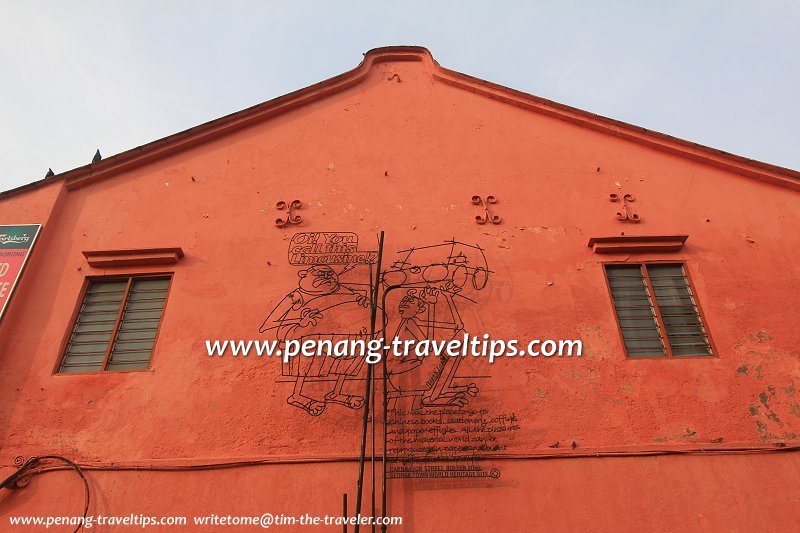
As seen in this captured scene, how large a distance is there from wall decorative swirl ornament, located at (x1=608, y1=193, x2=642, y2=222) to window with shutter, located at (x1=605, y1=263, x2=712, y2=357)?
77cm

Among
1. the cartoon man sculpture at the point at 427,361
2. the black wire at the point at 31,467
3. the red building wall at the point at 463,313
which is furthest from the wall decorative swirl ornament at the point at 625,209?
the black wire at the point at 31,467

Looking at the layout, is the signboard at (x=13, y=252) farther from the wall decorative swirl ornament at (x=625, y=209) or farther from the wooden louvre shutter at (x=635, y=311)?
the wall decorative swirl ornament at (x=625, y=209)

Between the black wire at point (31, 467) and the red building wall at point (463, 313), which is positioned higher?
the red building wall at point (463, 313)

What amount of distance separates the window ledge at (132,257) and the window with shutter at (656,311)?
5.82 m

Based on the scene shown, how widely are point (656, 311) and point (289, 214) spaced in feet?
16.6

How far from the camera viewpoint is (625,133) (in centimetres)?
881

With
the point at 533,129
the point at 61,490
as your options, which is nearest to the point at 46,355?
the point at 61,490

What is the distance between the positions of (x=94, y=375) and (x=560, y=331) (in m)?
5.57

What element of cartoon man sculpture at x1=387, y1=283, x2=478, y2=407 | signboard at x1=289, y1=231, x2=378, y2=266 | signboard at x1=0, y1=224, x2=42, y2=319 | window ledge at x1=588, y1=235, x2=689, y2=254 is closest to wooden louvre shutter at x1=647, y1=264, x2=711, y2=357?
window ledge at x1=588, y1=235, x2=689, y2=254

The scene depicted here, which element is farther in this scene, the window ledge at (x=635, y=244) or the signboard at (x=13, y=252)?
the window ledge at (x=635, y=244)

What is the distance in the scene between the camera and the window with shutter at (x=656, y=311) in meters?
6.77

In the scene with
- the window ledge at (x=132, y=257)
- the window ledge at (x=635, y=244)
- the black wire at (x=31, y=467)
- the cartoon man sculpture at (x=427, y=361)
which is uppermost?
the window ledge at (x=635, y=244)

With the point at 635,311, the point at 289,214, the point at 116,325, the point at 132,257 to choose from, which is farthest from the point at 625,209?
the point at 116,325

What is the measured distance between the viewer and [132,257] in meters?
7.52
